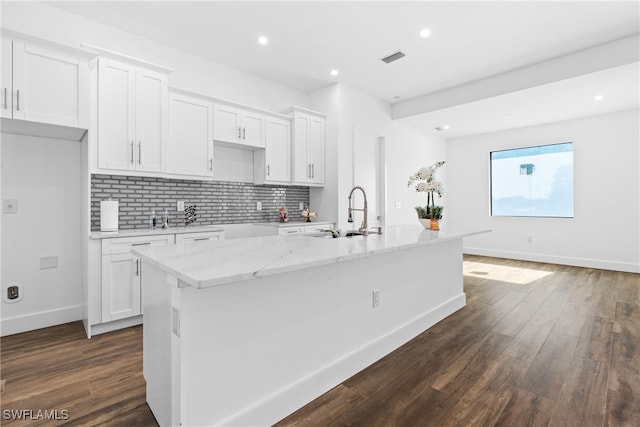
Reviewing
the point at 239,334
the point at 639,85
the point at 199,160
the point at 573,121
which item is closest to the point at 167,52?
the point at 199,160

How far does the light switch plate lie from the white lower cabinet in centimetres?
91

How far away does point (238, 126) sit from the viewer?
4.00 meters

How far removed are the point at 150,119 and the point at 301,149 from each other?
80.9 inches

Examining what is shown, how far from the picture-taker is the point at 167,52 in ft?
12.3

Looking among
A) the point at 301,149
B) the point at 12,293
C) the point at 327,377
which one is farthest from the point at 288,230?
the point at 12,293

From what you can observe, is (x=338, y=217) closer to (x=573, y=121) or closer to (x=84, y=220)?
(x=84, y=220)

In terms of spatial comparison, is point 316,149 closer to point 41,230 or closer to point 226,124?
point 226,124

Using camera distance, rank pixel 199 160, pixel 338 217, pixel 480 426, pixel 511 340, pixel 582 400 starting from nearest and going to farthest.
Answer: pixel 480 426 < pixel 582 400 < pixel 511 340 < pixel 199 160 < pixel 338 217

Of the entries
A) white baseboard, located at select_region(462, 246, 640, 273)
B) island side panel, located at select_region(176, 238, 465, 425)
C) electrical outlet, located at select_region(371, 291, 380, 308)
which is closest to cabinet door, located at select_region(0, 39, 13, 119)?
island side panel, located at select_region(176, 238, 465, 425)

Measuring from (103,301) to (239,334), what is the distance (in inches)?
79.7

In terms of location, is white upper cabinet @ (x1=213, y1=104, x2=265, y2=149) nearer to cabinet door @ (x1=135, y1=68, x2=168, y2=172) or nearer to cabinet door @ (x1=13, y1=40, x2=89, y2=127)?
cabinet door @ (x1=135, y1=68, x2=168, y2=172)

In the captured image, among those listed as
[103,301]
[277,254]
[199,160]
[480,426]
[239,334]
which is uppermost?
[199,160]

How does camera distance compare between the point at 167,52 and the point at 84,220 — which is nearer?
the point at 84,220

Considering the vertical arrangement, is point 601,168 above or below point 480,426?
above
